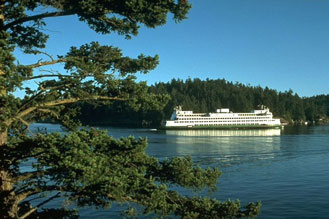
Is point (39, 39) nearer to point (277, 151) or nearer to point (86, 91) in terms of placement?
point (86, 91)

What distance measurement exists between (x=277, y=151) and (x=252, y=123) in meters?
64.4

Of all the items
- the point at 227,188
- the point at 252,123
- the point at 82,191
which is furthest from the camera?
the point at 252,123

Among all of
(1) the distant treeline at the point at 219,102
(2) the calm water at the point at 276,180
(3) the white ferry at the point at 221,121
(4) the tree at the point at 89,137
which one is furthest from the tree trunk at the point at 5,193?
(1) the distant treeline at the point at 219,102

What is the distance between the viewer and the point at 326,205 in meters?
18.4

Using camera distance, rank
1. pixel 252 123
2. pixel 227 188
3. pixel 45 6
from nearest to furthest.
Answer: pixel 45 6
pixel 227 188
pixel 252 123

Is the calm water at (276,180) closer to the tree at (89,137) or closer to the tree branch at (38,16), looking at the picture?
the tree at (89,137)

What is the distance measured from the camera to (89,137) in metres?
6.22

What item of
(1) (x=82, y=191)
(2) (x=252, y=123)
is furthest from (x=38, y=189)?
(2) (x=252, y=123)

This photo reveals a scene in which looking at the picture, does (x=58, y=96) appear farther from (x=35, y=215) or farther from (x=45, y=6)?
(x=35, y=215)

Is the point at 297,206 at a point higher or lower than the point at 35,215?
lower

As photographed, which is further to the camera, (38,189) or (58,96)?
(58,96)

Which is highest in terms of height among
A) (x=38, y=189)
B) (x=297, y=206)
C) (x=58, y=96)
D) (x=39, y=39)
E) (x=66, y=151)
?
(x=39, y=39)

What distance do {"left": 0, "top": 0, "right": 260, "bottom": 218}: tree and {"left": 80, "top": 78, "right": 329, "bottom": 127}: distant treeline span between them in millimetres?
117114

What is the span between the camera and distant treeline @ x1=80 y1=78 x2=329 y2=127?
5162 inches
